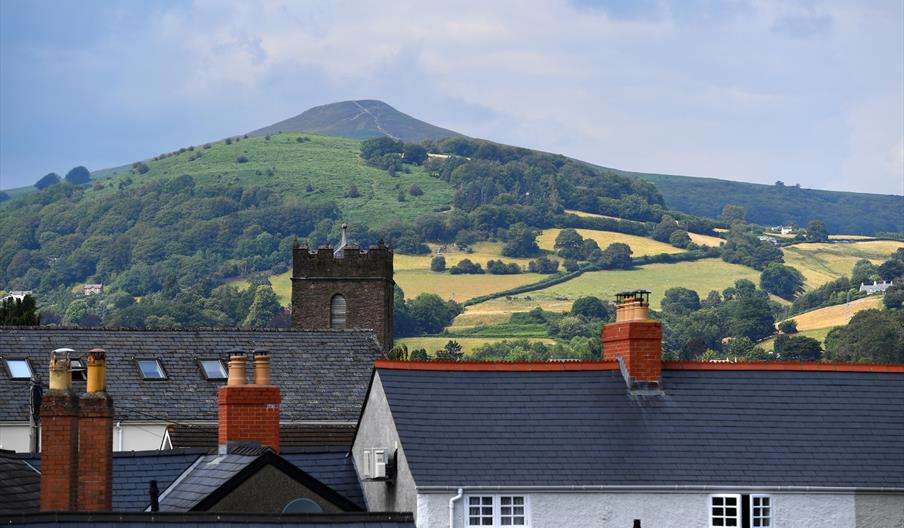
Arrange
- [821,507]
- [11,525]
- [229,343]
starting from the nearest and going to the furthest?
[11,525], [821,507], [229,343]

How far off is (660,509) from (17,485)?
11.8 meters

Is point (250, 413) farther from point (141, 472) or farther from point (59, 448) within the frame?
point (59, 448)

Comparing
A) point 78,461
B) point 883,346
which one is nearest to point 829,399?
point 78,461

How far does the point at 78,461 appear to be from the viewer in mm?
30422

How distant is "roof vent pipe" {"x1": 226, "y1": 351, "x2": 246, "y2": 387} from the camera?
35406mm

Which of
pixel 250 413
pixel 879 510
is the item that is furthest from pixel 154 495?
pixel 879 510

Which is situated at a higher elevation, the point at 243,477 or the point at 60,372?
the point at 60,372

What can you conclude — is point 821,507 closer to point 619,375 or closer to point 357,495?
point 619,375

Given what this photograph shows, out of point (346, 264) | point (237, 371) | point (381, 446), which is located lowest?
point (381, 446)

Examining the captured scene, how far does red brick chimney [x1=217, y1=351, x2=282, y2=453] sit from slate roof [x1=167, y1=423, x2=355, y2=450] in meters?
19.5

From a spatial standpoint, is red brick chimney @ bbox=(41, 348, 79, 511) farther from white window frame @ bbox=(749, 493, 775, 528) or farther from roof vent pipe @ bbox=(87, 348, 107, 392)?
white window frame @ bbox=(749, 493, 775, 528)

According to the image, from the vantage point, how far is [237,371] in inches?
1407

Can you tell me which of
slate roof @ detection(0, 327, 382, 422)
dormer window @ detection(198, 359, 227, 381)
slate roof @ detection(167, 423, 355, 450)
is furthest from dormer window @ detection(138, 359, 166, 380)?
slate roof @ detection(167, 423, 355, 450)

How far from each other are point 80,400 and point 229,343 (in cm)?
3692
